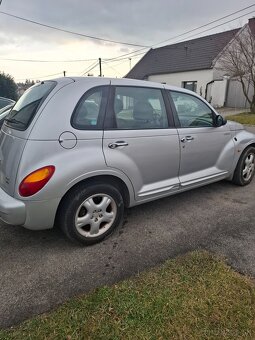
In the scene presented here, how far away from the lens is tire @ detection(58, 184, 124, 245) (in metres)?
2.60

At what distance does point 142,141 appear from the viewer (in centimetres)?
296

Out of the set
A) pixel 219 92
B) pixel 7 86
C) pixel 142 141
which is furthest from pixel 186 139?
pixel 7 86

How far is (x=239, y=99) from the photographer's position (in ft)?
69.6

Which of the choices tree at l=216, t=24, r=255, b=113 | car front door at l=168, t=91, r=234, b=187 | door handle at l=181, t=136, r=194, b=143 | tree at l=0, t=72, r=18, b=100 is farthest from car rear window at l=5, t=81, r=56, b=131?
tree at l=0, t=72, r=18, b=100

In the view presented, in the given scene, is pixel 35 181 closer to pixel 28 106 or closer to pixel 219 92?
pixel 28 106

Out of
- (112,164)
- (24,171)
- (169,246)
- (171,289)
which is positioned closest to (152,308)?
(171,289)

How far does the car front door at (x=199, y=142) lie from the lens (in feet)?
11.3

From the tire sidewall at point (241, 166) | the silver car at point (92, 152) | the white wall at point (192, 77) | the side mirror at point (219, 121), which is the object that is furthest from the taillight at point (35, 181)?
the white wall at point (192, 77)

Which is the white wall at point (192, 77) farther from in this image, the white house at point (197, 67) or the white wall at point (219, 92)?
the white wall at point (219, 92)

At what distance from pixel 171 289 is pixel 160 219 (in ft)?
4.18

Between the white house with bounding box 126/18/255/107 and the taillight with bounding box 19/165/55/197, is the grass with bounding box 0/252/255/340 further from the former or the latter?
the white house with bounding box 126/18/255/107

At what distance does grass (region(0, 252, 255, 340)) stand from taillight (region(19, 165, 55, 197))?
3.21 feet

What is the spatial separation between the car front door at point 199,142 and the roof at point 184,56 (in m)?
19.7

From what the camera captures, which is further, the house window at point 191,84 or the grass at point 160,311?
the house window at point 191,84
